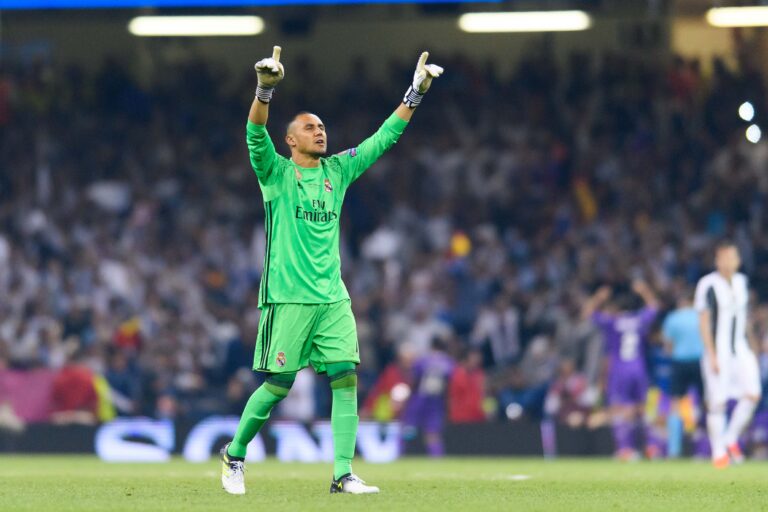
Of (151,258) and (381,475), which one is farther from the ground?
(151,258)

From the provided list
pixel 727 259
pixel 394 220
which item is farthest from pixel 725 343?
pixel 394 220

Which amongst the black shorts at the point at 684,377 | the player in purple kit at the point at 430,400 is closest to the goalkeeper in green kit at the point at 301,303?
the black shorts at the point at 684,377

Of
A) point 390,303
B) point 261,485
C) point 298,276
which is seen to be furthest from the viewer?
point 390,303

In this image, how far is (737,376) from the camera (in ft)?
50.7

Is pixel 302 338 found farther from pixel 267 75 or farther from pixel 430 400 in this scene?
pixel 430 400

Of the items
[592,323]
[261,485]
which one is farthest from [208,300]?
[261,485]

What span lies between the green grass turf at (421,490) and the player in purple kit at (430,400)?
13.0 feet

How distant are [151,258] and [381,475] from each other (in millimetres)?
11320

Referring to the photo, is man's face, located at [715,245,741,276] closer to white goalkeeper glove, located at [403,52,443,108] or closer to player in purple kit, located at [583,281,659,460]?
player in purple kit, located at [583,281,659,460]

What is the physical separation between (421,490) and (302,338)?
4.23 ft

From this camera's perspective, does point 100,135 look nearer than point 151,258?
No

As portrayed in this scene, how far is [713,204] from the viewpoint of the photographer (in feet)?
72.9

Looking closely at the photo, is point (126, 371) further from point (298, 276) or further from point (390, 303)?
point (298, 276)

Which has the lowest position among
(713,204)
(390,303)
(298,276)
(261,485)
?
(261,485)
